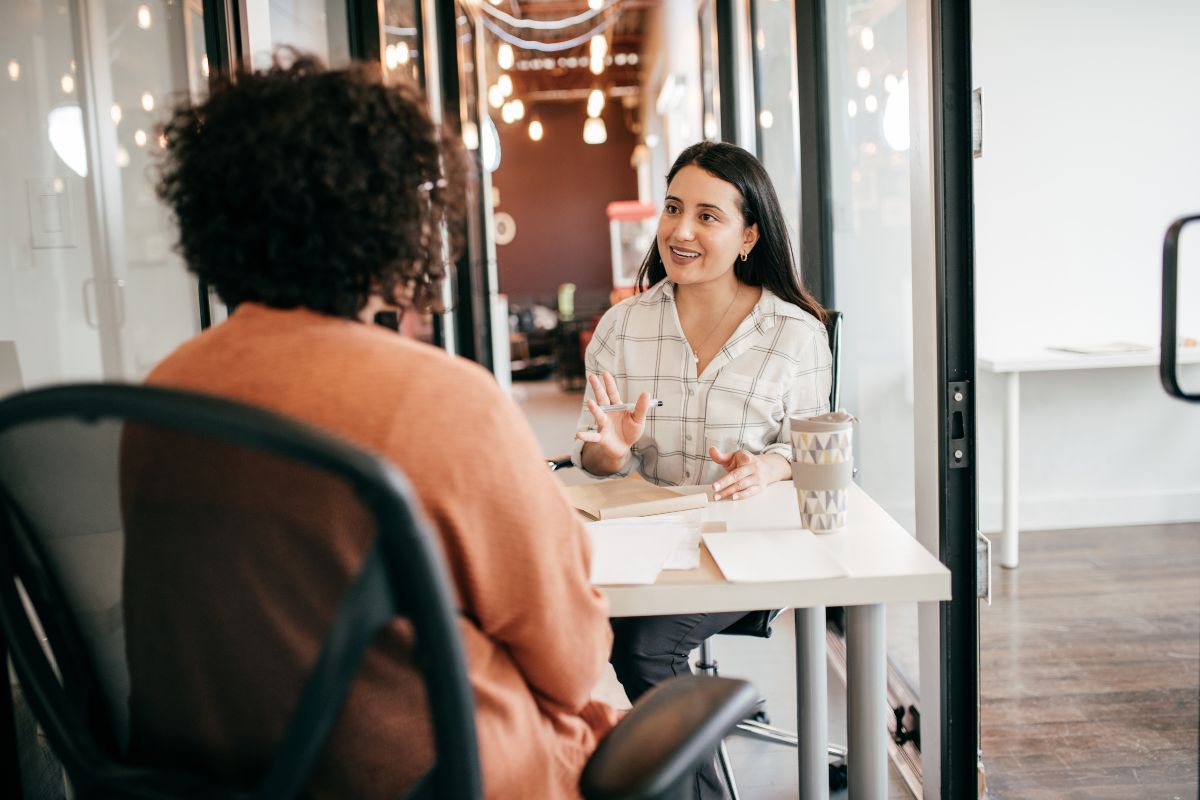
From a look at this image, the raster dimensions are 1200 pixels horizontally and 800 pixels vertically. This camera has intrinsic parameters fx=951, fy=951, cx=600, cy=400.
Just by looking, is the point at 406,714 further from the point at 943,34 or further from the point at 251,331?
the point at 943,34

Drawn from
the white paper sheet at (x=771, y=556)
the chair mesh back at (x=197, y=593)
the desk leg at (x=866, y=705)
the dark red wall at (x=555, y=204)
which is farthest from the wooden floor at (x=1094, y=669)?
the dark red wall at (x=555, y=204)

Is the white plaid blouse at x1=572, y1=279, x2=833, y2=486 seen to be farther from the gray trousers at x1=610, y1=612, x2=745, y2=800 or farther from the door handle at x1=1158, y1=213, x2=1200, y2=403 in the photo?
the door handle at x1=1158, y1=213, x2=1200, y2=403

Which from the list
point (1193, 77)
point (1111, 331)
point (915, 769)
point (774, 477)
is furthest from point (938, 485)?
point (1193, 77)

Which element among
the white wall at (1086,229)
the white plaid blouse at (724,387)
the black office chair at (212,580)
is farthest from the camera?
the white wall at (1086,229)

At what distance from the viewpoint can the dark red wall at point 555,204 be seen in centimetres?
1474

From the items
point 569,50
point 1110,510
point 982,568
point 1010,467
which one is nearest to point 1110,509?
point 1110,510

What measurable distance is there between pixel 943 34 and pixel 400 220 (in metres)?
1.32

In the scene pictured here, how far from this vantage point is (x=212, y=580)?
0.71 m

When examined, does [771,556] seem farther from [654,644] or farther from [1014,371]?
[1014,371]

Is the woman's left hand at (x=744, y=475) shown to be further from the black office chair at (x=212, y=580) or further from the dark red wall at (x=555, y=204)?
the dark red wall at (x=555, y=204)

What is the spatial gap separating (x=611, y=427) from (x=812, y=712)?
0.64 m

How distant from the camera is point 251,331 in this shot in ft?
2.79

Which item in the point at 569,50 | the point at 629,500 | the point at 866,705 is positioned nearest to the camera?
the point at 866,705

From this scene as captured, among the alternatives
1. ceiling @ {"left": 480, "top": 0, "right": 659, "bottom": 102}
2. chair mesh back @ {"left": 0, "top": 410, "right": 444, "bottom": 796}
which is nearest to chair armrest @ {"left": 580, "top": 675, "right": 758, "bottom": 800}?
chair mesh back @ {"left": 0, "top": 410, "right": 444, "bottom": 796}
